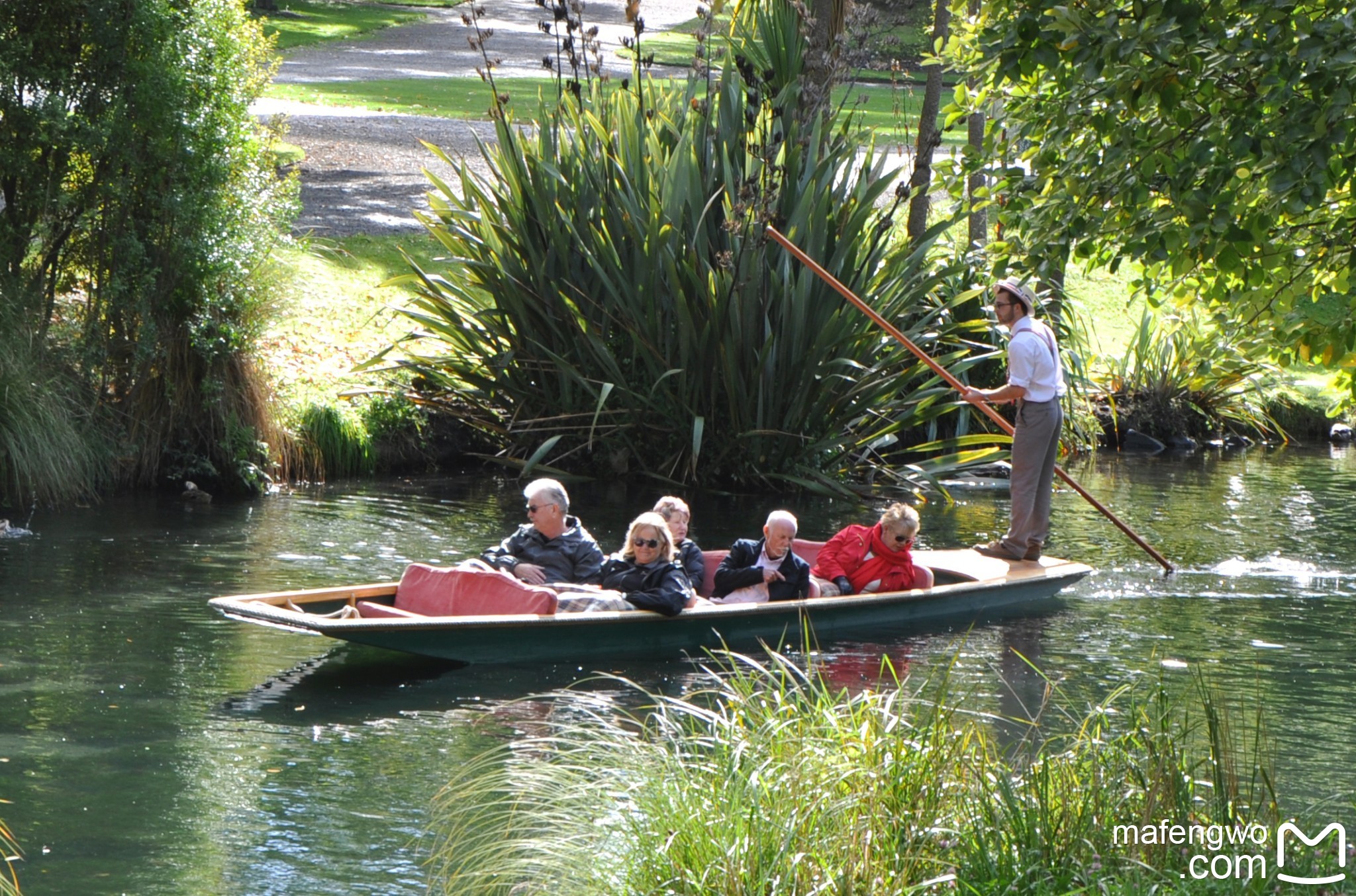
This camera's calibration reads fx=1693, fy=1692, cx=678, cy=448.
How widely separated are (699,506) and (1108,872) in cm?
928

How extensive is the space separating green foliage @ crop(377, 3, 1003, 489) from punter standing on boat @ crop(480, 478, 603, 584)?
12.7ft

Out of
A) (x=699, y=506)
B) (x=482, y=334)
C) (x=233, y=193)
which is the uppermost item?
(x=233, y=193)

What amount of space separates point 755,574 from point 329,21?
111 feet

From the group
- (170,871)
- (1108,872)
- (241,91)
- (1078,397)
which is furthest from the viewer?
(1078,397)

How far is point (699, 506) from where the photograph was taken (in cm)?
1352

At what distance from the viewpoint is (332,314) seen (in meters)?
16.2

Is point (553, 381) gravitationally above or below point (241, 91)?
below

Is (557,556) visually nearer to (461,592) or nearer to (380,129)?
(461,592)

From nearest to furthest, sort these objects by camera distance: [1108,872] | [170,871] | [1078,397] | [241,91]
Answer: [1108,872] < [170,871] < [241,91] < [1078,397]

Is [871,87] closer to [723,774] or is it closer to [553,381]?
[553,381]

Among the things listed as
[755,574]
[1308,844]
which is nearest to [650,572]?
[755,574]

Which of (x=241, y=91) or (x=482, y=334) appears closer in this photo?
(x=241, y=91)

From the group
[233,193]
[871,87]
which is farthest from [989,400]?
[871,87]

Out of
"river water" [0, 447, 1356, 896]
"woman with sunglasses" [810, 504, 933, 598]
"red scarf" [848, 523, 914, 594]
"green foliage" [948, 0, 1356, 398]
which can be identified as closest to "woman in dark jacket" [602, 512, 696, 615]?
"river water" [0, 447, 1356, 896]
